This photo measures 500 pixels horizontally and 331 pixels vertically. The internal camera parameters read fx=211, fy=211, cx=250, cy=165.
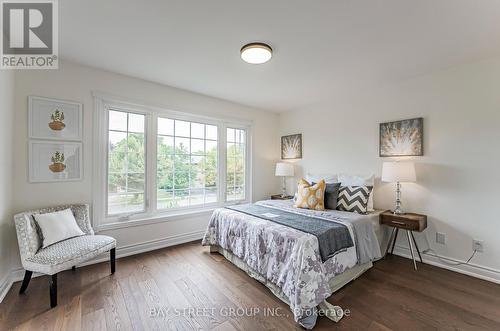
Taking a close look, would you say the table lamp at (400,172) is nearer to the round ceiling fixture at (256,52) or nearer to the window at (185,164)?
the round ceiling fixture at (256,52)

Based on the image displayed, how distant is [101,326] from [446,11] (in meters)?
3.62

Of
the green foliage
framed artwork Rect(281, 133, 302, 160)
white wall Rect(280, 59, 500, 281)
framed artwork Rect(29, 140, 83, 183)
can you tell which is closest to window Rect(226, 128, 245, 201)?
the green foliage

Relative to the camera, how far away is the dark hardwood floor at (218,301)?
1660 mm

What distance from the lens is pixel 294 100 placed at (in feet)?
12.8

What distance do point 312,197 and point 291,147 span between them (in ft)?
5.62

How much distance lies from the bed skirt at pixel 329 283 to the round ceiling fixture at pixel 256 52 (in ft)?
7.49

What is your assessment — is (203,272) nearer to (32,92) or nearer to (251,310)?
(251,310)

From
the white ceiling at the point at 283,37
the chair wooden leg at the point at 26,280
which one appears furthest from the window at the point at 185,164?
the chair wooden leg at the point at 26,280

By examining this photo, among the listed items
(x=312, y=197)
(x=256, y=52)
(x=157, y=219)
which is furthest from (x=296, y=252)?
(x=157, y=219)

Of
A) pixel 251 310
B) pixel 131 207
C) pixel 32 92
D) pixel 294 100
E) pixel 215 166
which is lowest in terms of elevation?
pixel 251 310

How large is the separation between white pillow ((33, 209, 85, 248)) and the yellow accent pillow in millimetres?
2687

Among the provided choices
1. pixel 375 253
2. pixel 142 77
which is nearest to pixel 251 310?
pixel 375 253

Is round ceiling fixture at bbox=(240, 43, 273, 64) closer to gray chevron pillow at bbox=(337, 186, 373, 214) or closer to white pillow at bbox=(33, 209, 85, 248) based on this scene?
gray chevron pillow at bbox=(337, 186, 373, 214)

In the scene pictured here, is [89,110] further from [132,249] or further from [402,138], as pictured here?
[402,138]
